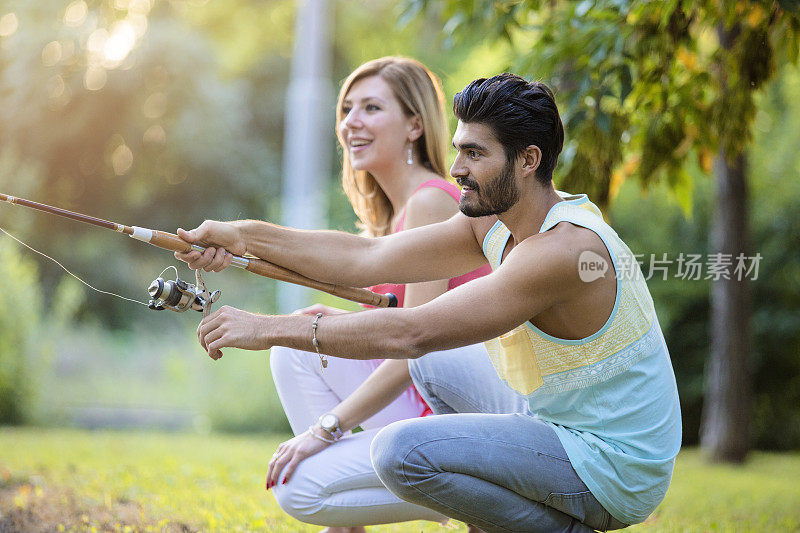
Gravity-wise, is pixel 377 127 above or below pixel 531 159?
above

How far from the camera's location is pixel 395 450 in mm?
2320

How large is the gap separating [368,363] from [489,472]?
39.3 inches

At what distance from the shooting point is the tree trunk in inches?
302

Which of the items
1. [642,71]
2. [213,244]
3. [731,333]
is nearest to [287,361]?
[213,244]

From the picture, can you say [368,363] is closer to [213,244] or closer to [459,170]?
[213,244]

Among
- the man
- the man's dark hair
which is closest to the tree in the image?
the man's dark hair

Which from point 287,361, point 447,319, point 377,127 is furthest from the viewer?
point 377,127

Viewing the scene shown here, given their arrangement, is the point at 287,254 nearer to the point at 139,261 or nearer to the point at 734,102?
the point at 734,102

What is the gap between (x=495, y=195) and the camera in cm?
233

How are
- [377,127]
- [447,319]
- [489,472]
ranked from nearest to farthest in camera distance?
[447,319] < [489,472] < [377,127]

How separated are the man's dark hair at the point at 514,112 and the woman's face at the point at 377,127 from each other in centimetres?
101

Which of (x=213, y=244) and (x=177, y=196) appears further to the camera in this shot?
(x=177, y=196)

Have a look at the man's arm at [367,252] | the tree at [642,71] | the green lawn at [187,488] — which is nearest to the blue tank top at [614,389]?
the man's arm at [367,252]

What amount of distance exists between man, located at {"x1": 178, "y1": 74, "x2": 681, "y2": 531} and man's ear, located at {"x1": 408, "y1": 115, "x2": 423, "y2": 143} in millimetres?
1002
